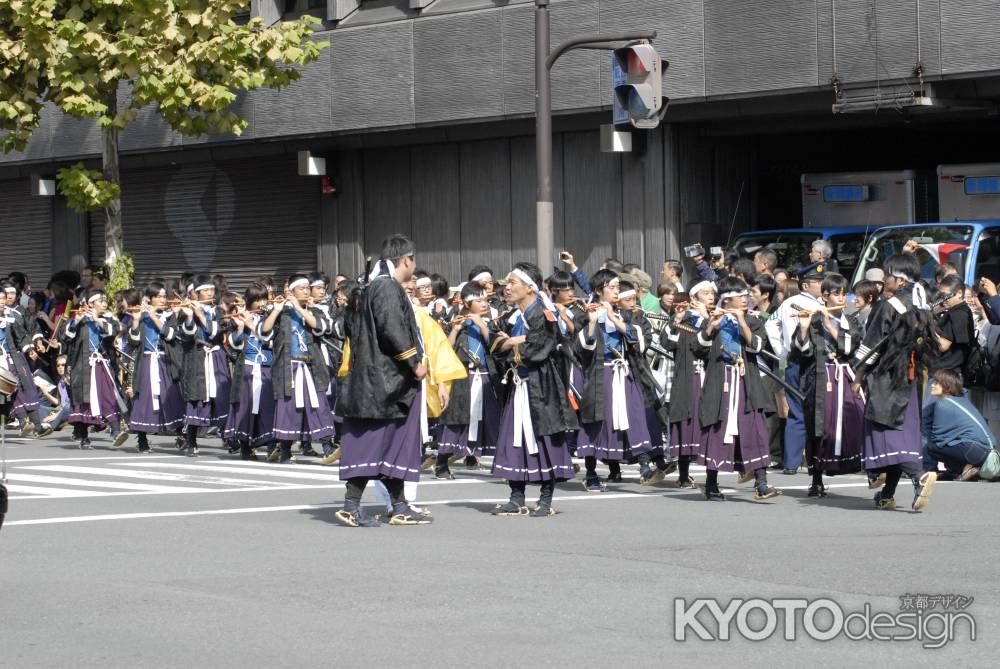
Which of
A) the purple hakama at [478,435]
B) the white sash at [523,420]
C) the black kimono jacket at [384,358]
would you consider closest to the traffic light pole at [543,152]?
the purple hakama at [478,435]

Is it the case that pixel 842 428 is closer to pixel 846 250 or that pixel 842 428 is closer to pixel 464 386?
pixel 464 386

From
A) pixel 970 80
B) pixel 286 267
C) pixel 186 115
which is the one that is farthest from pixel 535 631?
pixel 286 267

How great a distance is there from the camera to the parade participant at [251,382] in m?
17.9

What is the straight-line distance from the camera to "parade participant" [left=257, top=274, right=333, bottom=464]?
17.5 metres

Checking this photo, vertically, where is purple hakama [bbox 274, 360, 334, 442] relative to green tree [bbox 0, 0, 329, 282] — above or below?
below

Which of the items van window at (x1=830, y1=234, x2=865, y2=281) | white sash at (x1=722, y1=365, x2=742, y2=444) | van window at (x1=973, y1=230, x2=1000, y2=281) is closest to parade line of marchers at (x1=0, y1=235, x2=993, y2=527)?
white sash at (x1=722, y1=365, x2=742, y2=444)

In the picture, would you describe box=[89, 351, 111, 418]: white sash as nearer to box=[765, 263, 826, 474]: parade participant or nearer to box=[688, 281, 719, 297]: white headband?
Answer: box=[765, 263, 826, 474]: parade participant

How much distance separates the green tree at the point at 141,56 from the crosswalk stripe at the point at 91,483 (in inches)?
333

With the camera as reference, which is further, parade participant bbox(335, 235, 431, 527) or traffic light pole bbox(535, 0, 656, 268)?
traffic light pole bbox(535, 0, 656, 268)

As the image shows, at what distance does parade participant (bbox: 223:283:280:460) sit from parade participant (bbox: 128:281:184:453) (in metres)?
1.18

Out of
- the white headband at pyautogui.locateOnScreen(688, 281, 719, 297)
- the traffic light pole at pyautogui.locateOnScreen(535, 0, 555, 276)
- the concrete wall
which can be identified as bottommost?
the white headband at pyautogui.locateOnScreen(688, 281, 719, 297)

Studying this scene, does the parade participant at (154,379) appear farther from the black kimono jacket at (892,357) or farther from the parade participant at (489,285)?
the black kimono jacket at (892,357)

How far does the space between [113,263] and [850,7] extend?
11.1 metres

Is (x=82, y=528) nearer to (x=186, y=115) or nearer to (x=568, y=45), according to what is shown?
(x=568, y=45)
